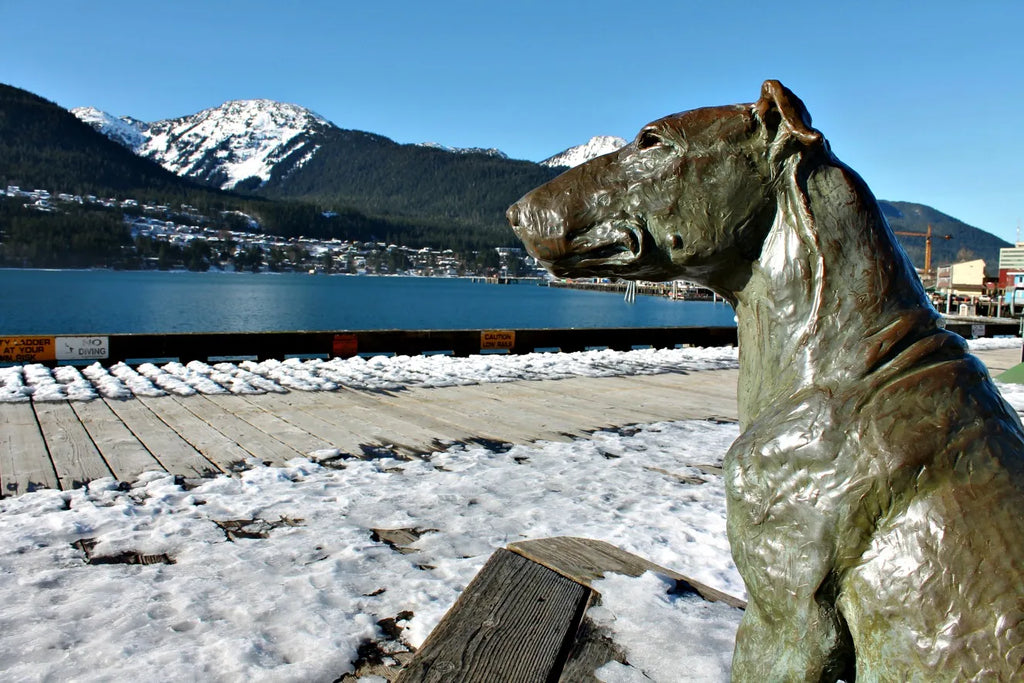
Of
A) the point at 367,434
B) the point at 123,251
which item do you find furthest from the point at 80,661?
the point at 123,251

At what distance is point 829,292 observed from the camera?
4.78 feet

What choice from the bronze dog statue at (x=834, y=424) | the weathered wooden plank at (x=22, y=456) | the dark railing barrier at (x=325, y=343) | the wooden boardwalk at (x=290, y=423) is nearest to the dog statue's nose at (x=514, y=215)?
the bronze dog statue at (x=834, y=424)

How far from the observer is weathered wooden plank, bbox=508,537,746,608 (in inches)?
112

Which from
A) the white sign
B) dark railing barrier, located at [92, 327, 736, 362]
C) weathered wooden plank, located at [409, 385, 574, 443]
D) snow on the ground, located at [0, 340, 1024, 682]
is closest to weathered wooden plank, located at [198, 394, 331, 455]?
snow on the ground, located at [0, 340, 1024, 682]

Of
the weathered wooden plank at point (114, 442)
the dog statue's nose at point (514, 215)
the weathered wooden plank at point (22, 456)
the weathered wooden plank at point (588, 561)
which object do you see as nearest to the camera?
the dog statue's nose at point (514, 215)

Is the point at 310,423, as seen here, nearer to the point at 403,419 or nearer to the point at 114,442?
the point at 403,419

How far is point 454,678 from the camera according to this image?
79.5 inches

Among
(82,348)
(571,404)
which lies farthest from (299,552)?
(82,348)

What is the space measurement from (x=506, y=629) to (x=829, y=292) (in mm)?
1503

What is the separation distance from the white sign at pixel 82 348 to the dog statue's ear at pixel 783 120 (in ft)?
33.1

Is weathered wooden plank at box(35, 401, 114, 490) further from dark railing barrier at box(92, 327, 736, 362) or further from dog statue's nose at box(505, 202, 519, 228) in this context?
dog statue's nose at box(505, 202, 519, 228)

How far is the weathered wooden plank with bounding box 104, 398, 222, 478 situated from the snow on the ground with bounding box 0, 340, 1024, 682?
29 cm

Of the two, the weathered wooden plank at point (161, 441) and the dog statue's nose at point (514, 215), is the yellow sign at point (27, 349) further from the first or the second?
the dog statue's nose at point (514, 215)

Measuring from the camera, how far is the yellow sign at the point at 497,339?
12523 mm
